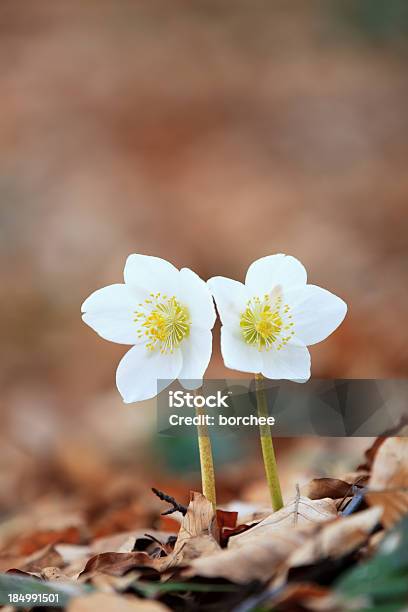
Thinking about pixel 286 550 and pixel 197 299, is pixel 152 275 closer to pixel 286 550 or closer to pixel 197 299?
pixel 197 299

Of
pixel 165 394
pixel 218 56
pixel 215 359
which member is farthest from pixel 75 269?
pixel 165 394

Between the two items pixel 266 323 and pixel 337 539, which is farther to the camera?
pixel 266 323

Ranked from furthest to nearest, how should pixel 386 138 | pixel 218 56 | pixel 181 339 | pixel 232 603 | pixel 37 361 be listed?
pixel 218 56
pixel 386 138
pixel 37 361
pixel 181 339
pixel 232 603

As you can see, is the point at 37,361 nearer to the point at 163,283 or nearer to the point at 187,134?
the point at 187,134

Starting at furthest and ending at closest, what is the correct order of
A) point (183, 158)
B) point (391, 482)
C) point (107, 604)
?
point (183, 158) < point (391, 482) < point (107, 604)

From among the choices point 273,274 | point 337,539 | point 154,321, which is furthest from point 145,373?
point 337,539

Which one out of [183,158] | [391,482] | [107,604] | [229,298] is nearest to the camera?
[107,604]
